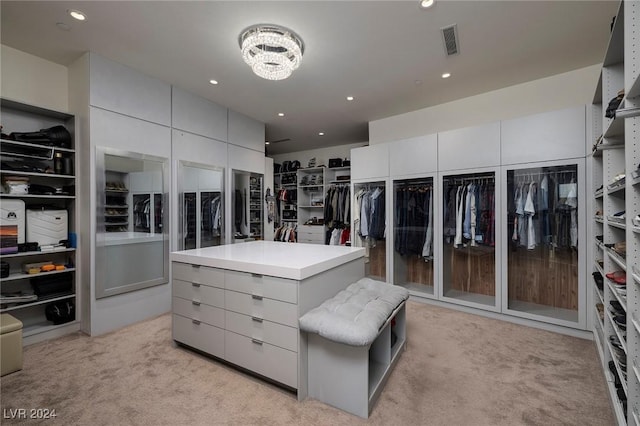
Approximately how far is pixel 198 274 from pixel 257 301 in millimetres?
635

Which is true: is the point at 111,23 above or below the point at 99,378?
above

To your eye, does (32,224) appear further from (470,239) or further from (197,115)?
(470,239)

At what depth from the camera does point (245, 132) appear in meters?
4.48

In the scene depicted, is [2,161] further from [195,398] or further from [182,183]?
[195,398]

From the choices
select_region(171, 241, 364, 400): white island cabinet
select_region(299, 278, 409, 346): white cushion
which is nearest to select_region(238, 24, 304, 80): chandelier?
select_region(171, 241, 364, 400): white island cabinet

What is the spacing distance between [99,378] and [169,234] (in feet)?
5.58

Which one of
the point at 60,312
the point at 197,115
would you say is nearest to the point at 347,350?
the point at 60,312

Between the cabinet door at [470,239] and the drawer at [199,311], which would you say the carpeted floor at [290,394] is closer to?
the drawer at [199,311]

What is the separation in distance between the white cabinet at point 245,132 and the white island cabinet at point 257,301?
2465 mm

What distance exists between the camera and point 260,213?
4.87 metres

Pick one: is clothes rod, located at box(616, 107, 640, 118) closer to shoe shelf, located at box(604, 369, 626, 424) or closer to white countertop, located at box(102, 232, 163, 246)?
shoe shelf, located at box(604, 369, 626, 424)

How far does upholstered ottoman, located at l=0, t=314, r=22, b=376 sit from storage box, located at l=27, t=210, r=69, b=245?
835mm

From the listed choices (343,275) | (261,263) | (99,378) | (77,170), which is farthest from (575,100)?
(77,170)

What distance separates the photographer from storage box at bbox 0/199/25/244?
2.39 m
